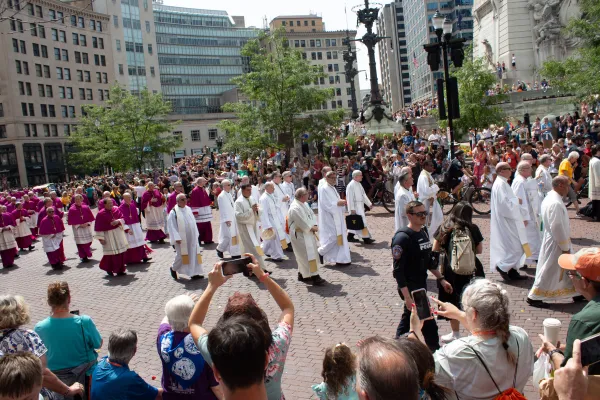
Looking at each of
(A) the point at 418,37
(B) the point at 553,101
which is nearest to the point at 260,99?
(B) the point at 553,101

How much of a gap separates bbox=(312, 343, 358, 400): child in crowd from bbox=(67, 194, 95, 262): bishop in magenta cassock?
12718 mm

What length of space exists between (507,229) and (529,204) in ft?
4.85

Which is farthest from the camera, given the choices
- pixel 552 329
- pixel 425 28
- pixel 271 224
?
pixel 425 28

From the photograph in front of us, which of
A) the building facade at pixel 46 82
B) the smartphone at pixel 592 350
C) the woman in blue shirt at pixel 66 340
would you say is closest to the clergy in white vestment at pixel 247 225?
the woman in blue shirt at pixel 66 340

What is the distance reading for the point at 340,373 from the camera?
313 centimetres

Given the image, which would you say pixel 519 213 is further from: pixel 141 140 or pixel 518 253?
pixel 141 140

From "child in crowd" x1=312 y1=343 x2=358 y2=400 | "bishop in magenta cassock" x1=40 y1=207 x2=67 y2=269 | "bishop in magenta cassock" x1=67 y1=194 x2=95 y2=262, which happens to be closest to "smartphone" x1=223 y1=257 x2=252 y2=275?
"child in crowd" x1=312 y1=343 x2=358 y2=400

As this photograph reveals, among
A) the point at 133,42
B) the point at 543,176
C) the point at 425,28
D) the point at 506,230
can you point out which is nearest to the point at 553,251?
the point at 506,230

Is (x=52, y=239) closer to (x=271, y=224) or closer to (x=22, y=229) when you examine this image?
(x=22, y=229)

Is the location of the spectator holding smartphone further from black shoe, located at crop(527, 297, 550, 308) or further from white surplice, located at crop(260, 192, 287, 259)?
white surplice, located at crop(260, 192, 287, 259)

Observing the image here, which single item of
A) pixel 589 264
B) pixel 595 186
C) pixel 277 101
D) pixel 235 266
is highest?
pixel 277 101

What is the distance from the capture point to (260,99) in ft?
83.0

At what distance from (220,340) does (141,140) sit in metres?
39.3

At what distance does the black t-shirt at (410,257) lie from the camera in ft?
17.9
